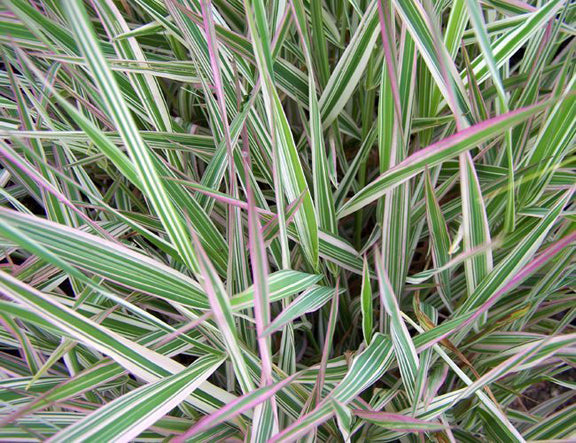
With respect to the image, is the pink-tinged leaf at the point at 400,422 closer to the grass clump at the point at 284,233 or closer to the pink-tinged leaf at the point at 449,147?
the grass clump at the point at 284,233

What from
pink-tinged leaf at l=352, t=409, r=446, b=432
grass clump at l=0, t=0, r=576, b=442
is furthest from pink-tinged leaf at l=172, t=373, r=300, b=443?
pink-tinged leaf at l=352, t=409, r=446, b=432

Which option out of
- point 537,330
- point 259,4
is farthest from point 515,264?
point 259,4

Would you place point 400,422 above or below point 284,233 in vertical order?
below

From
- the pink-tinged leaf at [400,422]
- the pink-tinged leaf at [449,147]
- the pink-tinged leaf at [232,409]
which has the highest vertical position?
the pink-tinged leaf at [449,147]

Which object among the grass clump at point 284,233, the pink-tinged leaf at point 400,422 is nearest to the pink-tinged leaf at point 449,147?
the grass clump at point 284,233

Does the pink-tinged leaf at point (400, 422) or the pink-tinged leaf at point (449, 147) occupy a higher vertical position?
the pink-tinged leaf at point (449, 147)

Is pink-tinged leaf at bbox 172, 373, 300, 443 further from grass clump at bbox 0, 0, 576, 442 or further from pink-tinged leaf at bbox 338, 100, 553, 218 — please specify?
pink-tinged leaf at bbox 338, 100, 553, 218

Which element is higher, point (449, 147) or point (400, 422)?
point (449, 147)

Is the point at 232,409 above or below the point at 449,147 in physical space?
below
